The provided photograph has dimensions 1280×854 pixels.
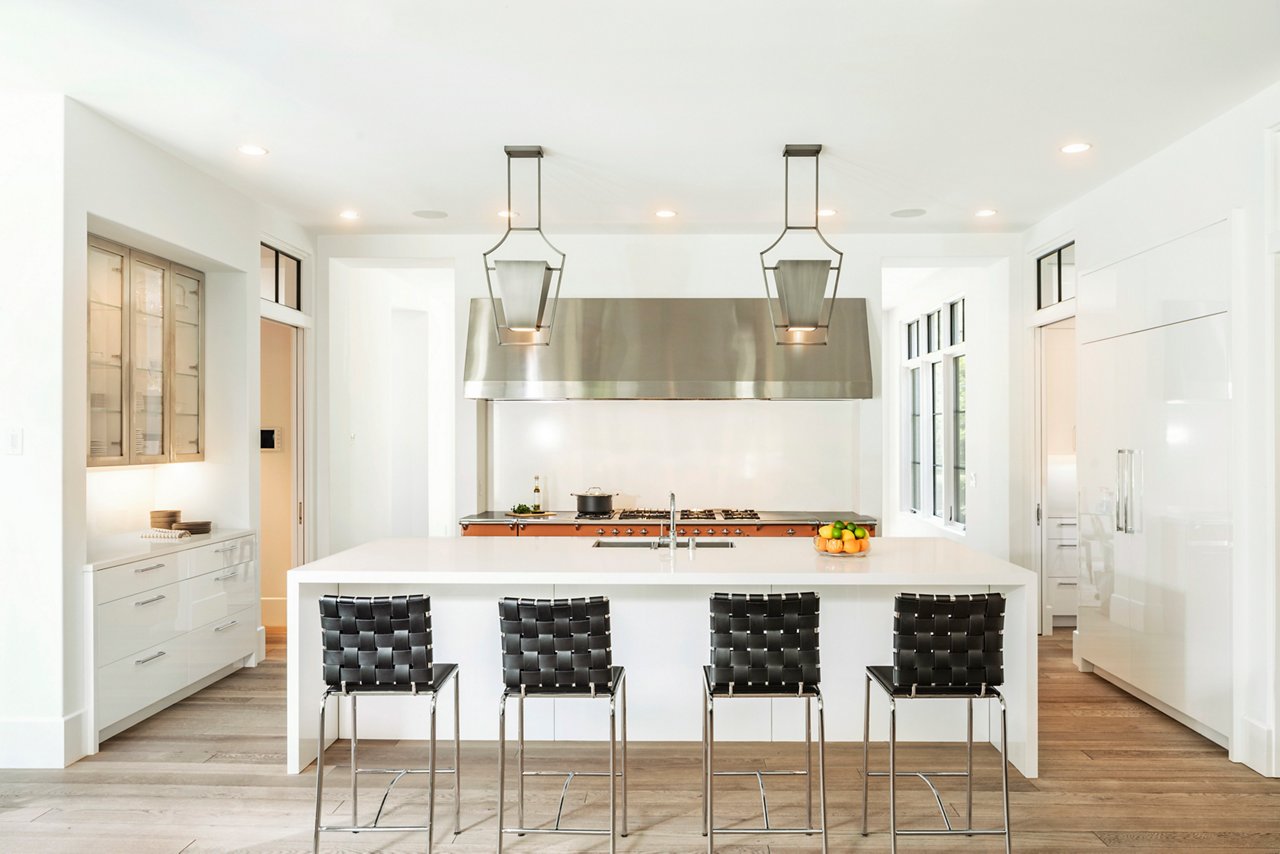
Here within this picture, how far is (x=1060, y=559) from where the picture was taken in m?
5.83

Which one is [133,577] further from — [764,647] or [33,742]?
[764,647]

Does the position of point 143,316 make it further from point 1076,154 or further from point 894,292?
point 894,292

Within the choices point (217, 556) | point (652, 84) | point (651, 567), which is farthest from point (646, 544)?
point (217, 556)

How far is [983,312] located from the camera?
6.30 metres

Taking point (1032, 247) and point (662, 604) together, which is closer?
point (662, 604)

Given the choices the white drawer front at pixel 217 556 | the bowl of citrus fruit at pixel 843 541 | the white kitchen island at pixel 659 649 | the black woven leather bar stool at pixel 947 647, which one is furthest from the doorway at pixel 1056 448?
the white drawer front at pixel 217 556

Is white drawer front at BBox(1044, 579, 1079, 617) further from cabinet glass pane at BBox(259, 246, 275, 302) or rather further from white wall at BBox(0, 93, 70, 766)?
white wall at BBox(0, 93, 70, 766)

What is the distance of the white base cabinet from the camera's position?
368cm

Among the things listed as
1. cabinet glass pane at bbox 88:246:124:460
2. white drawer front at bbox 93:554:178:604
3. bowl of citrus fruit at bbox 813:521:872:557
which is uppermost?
cabinet glass pane at bbox 88:246:124:460

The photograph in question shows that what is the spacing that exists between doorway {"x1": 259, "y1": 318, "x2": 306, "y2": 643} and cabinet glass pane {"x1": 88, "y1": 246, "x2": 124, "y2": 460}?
5.63 feet

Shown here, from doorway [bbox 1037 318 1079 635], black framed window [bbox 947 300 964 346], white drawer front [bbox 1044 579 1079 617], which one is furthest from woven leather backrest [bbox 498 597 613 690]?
black framed window [bbox 947 300 964 346]

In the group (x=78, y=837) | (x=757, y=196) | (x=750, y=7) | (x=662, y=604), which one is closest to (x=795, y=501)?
(x=757, y=196)

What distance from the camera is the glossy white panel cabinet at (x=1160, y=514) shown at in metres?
3.69

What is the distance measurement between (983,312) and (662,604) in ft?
13.1
